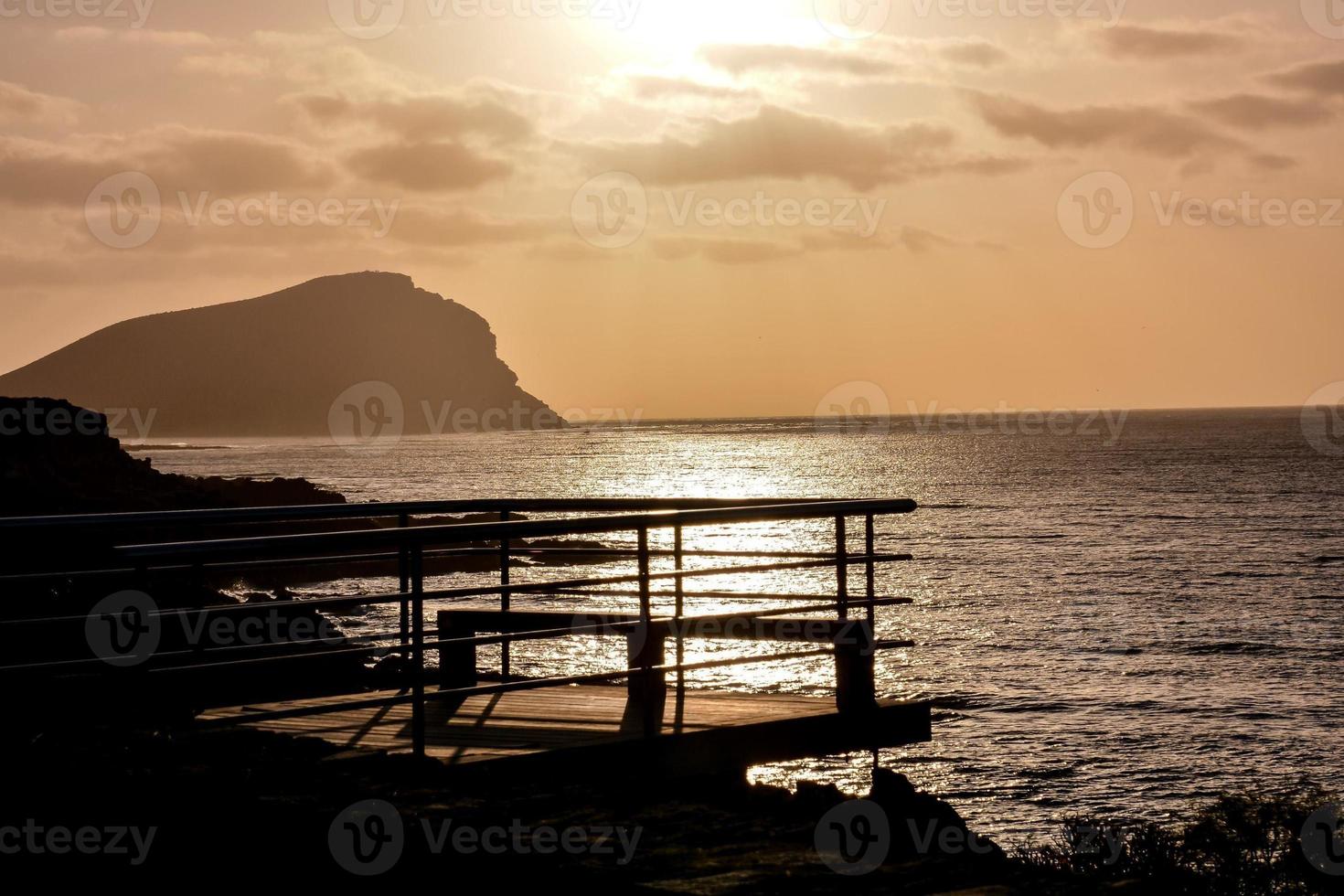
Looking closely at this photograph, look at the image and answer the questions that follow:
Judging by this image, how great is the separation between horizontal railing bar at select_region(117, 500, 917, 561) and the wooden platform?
121 cm

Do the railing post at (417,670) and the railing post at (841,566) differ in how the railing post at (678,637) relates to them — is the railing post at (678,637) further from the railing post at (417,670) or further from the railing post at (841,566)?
the railing post at (417,670)

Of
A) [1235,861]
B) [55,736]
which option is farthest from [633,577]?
[1235,861]

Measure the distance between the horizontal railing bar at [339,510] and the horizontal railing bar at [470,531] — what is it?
10.5 inches

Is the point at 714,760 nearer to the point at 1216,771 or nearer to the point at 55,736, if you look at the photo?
the point at 55,736

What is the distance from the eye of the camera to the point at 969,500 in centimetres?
9475

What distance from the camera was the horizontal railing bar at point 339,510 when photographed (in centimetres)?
735

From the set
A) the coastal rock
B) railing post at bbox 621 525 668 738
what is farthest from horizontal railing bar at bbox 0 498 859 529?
the coastal rock

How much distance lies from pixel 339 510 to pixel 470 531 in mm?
3311

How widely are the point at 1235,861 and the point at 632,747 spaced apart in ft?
21.4

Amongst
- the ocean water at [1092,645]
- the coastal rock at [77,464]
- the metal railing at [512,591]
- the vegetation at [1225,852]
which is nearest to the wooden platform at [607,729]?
the metal railing at [512,591]

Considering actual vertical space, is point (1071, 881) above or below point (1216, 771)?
above

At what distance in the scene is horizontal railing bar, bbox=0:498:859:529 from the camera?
7.35 m

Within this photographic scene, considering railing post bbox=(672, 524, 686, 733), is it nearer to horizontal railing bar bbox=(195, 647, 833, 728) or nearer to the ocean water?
horizontal railing bar bbox=(195, 647, 833, 728)

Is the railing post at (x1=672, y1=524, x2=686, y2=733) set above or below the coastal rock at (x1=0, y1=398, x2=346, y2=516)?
below
